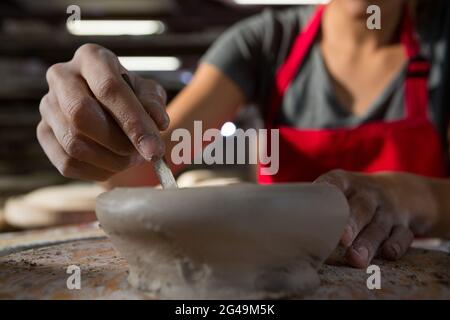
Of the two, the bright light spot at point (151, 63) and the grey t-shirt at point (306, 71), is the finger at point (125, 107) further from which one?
the bright light spot at point (151, 63)

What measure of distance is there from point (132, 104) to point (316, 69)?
877mm

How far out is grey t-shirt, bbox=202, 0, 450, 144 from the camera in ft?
4.47

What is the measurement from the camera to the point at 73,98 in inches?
27.9

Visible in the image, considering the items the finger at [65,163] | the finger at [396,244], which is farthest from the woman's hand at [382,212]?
the finger at [65,163]

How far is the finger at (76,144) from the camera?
766 millimetres

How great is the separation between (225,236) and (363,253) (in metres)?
0.24

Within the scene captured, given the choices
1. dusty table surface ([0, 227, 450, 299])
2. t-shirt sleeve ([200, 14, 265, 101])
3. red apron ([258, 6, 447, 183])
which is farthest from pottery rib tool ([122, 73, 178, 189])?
t-shirt sleeve ([200, 14, 265, 101])

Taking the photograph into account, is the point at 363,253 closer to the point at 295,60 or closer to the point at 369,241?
the point at 369,241

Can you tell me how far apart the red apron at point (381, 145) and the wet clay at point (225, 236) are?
30.9 inches

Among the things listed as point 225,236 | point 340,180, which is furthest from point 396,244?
point 225,236

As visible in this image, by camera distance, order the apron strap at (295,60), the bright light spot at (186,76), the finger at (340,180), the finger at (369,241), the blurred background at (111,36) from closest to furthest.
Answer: the finger at (369,241) → the finger at (340,180) → the apron strap at (295,60) → the blurred background at (111,36) → the bright light spot at (186,76)

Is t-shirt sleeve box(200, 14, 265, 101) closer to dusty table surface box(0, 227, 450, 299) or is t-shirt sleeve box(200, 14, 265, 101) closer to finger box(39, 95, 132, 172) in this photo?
finger box(39, 95, 132, 172)
